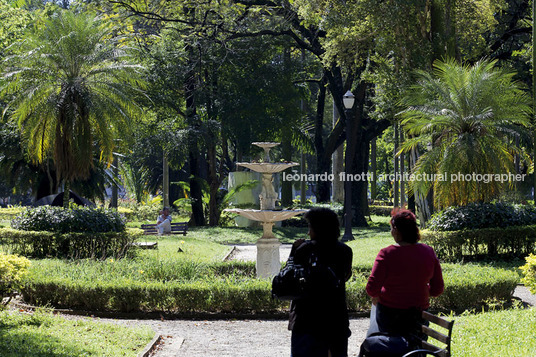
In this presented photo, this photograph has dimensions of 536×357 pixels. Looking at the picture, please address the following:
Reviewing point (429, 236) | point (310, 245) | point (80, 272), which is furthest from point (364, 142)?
point (310, 245)

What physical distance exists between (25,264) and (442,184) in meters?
11.2

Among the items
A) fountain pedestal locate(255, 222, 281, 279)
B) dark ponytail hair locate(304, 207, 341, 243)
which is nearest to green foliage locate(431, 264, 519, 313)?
fountain pedestal locate(255, 222, 281, 279)

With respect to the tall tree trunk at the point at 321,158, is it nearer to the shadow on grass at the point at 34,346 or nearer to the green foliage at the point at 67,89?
the green foliage at the point at 67,89

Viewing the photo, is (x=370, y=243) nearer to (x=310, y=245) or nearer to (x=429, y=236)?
(x=429, y=236)

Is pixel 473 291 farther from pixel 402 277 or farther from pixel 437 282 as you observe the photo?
pixel 402 277

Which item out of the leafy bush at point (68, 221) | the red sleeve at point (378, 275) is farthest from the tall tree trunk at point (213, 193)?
the red sleeve at point (378, 275)

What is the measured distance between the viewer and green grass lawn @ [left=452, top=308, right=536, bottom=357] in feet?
23.7

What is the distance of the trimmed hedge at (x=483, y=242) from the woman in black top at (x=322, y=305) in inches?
454

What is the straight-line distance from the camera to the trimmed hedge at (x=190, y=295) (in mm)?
11164

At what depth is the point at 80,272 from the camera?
12.4 m

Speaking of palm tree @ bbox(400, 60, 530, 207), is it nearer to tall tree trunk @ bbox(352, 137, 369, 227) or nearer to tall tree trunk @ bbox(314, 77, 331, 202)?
tall tree trunk @ bbox(352, 137, 369, 227)

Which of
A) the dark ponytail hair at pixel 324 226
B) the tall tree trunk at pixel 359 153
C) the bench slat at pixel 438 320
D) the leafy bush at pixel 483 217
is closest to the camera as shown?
the dark ponytail hair at pixel 324 226

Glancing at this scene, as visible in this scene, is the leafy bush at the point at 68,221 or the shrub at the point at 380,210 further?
the shrub at the point at 380,210

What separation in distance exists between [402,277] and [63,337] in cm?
452
